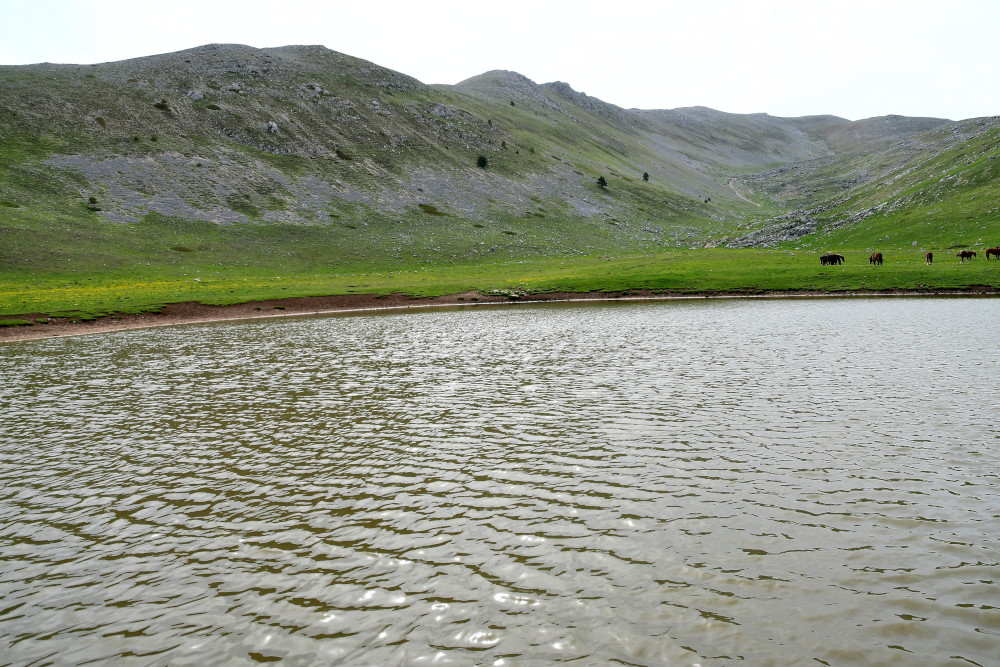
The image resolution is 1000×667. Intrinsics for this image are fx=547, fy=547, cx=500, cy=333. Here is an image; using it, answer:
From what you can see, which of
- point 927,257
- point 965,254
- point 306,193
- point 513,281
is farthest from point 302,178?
point 965,254

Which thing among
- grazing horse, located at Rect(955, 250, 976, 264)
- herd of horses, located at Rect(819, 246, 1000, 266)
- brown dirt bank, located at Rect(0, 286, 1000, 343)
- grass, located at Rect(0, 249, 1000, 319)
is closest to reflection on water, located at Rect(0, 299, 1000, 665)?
brown dirt bank, located at Rect(0, 286, 1000, 343)

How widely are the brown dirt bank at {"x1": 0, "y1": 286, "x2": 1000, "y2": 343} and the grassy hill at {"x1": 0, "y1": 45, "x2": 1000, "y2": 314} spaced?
12.1 feet

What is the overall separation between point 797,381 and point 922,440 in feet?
26.1

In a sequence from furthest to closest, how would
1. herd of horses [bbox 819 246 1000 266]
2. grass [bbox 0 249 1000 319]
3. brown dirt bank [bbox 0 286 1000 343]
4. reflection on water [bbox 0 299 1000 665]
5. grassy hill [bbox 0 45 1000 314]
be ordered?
grassy hill [bbox 0 45 1000 314], herd of horses [bbox 819 246 1000 266], grass [bbox 0 249 1000 319], brown dirt bank [bbox 0 286 1000 343], reflection on water [bbox 0 299 1000 665]

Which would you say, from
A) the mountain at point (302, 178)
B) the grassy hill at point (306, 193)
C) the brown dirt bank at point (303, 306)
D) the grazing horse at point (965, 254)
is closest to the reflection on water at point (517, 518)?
the brown dirt bank at point (303, 306)

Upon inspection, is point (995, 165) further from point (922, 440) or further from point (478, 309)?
point (922, 440)

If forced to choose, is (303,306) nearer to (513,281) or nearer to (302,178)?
(513,281)

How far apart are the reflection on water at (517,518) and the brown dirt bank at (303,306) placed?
1180 inches

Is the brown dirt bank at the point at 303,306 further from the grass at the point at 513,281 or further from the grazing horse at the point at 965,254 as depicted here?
the grazing horse at the point at 965,254

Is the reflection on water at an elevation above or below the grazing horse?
below

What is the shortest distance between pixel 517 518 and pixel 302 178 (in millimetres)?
133660

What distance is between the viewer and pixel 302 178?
5138 inches

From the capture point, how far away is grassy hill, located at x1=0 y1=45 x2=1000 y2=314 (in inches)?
3548

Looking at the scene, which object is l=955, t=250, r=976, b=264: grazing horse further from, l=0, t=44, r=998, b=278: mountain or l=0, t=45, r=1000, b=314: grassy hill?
l=0, t=44, r=998, b=278: mountain
